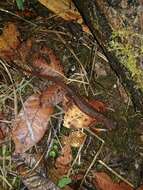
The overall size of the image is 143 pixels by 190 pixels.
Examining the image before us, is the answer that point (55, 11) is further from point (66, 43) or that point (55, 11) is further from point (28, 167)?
point (28, 167)

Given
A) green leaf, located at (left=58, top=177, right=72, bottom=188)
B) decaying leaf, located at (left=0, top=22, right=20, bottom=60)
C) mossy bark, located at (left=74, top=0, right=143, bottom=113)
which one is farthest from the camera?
decaying leaf, located at (left=0, top=22, right=20, bottom=60)

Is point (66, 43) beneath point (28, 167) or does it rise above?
above

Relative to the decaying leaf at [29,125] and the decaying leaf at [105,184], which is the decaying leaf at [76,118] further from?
the decaying leaf at [105,184]

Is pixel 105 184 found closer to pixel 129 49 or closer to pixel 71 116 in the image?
pixel 71 116

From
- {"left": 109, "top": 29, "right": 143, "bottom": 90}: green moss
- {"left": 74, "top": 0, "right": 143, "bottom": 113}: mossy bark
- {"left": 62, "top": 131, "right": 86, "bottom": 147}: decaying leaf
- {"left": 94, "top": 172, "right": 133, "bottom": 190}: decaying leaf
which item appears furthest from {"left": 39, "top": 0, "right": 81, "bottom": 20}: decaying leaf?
{"left": 94, "top": 172, "right": 133, "bottom": 190}: decaying leaf

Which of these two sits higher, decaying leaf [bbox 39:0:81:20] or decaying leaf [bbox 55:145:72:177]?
decaying leaf [bbox 39:0:81:20]

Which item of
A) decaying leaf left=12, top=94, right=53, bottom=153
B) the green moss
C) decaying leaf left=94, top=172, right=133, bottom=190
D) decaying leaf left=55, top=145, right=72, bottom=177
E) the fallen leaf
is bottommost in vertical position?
decaying leaf left=94, top=172, right=133, bottom=190

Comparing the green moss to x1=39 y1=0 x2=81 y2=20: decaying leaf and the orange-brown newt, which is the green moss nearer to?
the orange-brown newt

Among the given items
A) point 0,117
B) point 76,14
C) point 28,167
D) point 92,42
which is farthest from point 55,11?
point 28,167
